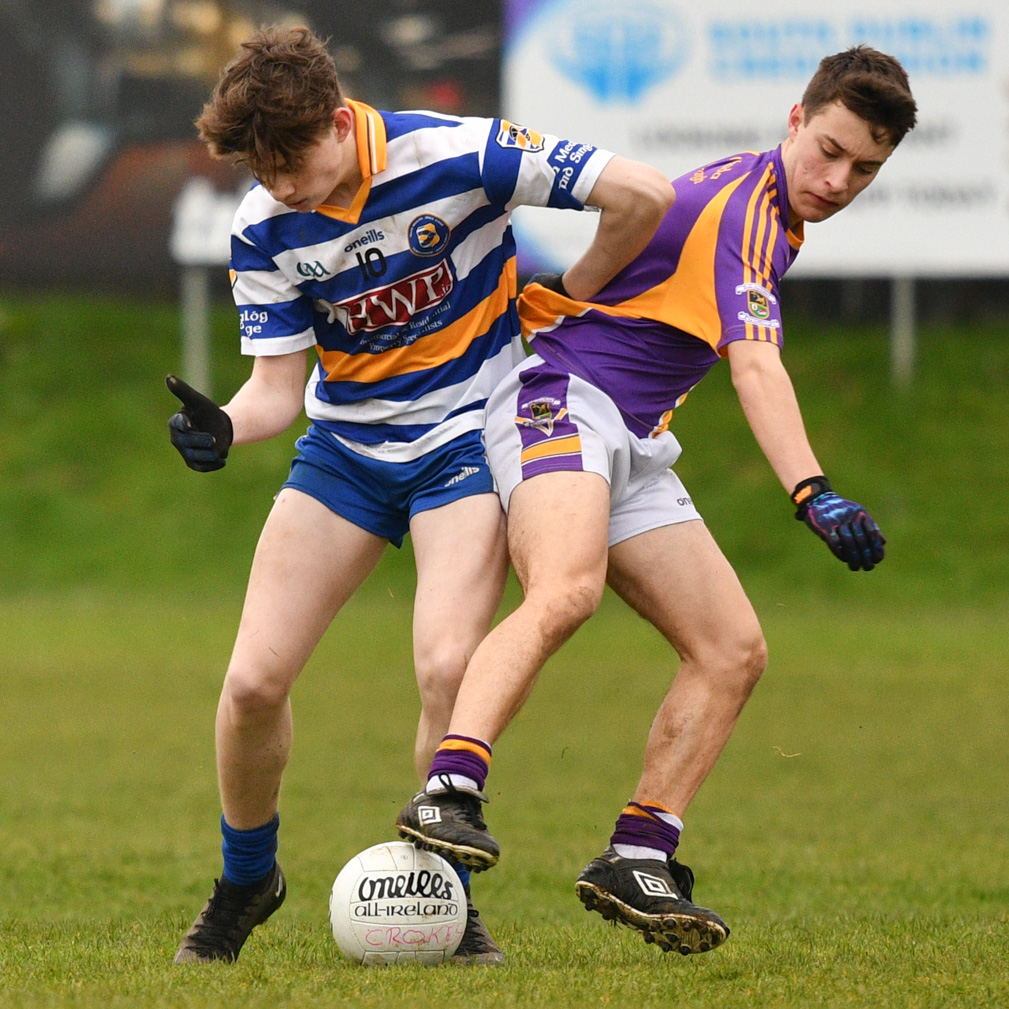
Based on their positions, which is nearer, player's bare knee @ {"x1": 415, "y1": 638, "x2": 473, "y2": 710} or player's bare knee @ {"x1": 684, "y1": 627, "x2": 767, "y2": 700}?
player's bare knee @ {"x1": 415, "y1": 638, "x2": 473, "y2": 710}

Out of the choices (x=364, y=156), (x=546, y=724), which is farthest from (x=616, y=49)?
(x=364, y=156)

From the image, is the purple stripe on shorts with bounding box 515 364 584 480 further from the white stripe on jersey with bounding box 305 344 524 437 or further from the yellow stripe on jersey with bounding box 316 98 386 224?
the yellow stripe on jersey with bounding box 316 98 386 224

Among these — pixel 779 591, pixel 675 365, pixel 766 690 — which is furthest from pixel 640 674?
pixel 675 365

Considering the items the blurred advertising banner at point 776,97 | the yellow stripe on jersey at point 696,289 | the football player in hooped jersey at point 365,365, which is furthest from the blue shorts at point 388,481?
the blurred advertising banner at point 776,97

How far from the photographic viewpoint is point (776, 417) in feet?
14.7

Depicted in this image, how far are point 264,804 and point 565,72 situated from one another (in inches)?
528

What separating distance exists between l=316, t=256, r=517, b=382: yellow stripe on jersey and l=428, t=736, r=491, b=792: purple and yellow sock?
1232mm

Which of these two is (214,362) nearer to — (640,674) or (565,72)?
(565,72)

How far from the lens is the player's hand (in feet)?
14.7

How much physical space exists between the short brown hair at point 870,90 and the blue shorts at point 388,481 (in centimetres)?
138

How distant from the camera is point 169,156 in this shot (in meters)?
17.2

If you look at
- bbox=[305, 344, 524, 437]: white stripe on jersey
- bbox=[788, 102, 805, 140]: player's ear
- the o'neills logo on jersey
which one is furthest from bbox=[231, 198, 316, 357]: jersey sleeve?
bbox=[788, 102, 805, 140]: player's ear

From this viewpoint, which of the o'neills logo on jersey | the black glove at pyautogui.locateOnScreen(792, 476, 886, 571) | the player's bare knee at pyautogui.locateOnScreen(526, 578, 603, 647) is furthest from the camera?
the o'neills logo on jersey

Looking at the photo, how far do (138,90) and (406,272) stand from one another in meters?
13.5
